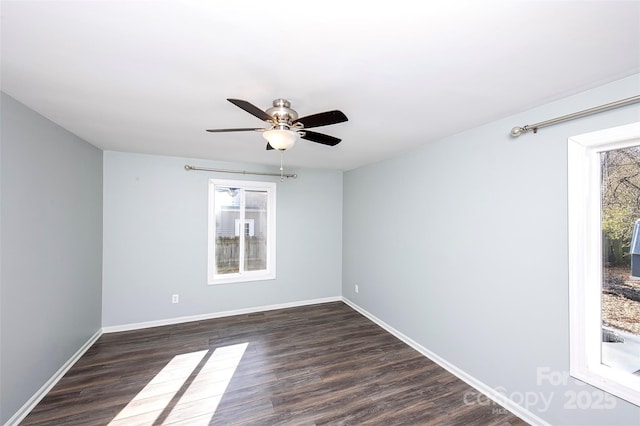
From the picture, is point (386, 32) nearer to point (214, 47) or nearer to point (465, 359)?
point (214, 47)

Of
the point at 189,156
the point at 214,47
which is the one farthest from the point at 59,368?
the point at 214,47

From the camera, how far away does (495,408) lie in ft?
6.89

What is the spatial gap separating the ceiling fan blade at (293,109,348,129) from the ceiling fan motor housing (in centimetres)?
6

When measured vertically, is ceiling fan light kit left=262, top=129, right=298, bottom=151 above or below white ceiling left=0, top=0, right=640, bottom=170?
below

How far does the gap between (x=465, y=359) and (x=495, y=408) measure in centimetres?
41

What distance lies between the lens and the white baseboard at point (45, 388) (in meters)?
1.88

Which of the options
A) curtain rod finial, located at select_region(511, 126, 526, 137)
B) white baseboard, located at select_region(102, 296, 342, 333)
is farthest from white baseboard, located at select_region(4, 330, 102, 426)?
curtain rod finial, located at select_region(511, 126, 526, 137)

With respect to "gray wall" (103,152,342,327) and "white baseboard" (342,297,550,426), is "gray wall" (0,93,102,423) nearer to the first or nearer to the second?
"gray wall" (103,152,342,327)

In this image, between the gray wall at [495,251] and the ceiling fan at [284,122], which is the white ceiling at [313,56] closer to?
the ceiling fan at [284,122]

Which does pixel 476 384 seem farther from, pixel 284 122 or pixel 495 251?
pixel 284 122

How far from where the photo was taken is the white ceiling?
1.06m

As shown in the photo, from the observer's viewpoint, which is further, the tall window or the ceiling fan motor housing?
the tall window

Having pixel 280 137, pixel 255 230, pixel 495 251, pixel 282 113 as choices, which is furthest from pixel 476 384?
pixel 255 230

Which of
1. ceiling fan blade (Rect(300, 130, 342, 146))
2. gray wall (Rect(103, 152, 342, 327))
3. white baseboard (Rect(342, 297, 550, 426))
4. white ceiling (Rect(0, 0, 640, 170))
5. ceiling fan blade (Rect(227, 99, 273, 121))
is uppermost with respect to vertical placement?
white ceiling (Rect(0, 0, 640, 170))
